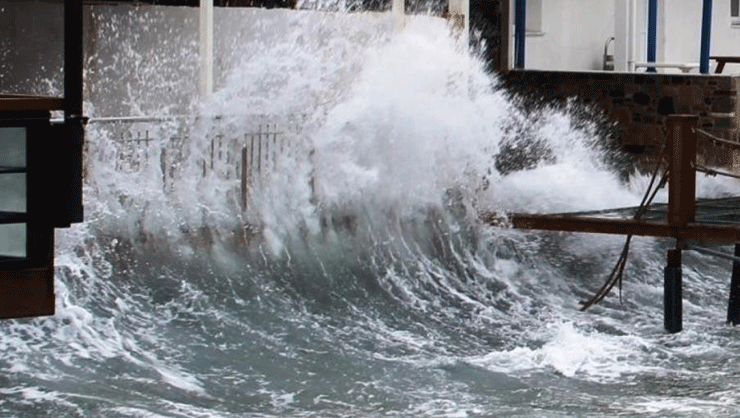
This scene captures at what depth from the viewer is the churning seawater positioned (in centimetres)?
1370

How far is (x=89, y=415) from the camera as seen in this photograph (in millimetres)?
12352

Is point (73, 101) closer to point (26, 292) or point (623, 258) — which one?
point (26, 292)

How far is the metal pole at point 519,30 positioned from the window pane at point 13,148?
14.8 meters

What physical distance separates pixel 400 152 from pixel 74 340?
560 cm

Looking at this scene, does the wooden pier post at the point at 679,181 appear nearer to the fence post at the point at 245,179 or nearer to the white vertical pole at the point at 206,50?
the fence post at the point at 245,179

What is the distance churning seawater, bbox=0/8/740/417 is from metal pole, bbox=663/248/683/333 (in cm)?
20

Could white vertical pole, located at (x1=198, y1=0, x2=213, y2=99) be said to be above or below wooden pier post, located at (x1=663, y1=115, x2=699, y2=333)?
above

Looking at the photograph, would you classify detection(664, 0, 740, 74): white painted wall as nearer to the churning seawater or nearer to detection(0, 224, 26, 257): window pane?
the churning seawater

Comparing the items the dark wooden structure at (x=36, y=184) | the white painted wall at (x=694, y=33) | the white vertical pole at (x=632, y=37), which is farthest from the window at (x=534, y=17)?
the dark wooden structure at (x=36, y=184)

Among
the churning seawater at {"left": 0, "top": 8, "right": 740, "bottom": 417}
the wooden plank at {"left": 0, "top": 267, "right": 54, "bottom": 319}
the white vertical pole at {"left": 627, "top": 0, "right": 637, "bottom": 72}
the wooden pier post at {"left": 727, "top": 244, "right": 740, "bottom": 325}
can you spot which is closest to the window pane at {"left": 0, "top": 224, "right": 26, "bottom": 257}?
the wooden plank at {"left": 0, "top": 267, "right": 54, "bottom": 319}

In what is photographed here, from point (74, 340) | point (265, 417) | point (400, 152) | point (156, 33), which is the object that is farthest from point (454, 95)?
point (265, 417)

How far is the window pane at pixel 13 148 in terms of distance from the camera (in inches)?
347

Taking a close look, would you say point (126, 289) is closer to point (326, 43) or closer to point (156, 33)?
point (156, 33)

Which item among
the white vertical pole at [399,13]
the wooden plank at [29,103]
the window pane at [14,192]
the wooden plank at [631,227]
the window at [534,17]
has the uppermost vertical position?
the window at [534,17]
